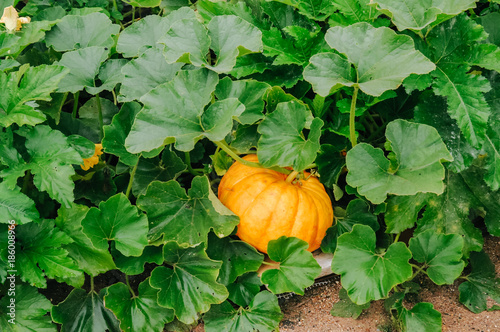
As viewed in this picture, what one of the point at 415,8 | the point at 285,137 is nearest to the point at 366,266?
the point at 285,137

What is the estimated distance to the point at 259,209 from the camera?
1.60 m

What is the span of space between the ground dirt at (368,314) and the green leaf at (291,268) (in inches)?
8.6

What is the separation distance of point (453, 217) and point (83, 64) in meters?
1.40

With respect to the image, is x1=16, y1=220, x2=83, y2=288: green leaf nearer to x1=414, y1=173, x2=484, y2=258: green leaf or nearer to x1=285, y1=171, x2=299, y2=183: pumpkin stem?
x1=285, y1=171, x2=299, y2=183: pumpkin stem

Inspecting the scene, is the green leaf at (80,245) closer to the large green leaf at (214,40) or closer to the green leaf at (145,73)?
the green leaf at (145,73)

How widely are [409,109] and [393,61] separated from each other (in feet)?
1.34

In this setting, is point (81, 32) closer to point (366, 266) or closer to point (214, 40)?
point (214, 40)

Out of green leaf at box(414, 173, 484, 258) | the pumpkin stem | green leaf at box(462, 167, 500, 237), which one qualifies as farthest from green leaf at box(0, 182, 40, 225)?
green leaf at box(462, 167, 500, 237)

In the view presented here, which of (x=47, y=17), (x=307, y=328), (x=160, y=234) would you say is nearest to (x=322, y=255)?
(x=307, y=328)

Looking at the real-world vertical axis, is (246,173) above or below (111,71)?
Answer: below

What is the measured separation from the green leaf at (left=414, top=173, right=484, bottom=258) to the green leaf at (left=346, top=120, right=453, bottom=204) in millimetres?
304

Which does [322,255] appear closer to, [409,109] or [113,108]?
[409,109]

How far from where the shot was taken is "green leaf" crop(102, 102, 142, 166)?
5.15ft

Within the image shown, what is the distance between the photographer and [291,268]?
5.00 feet
